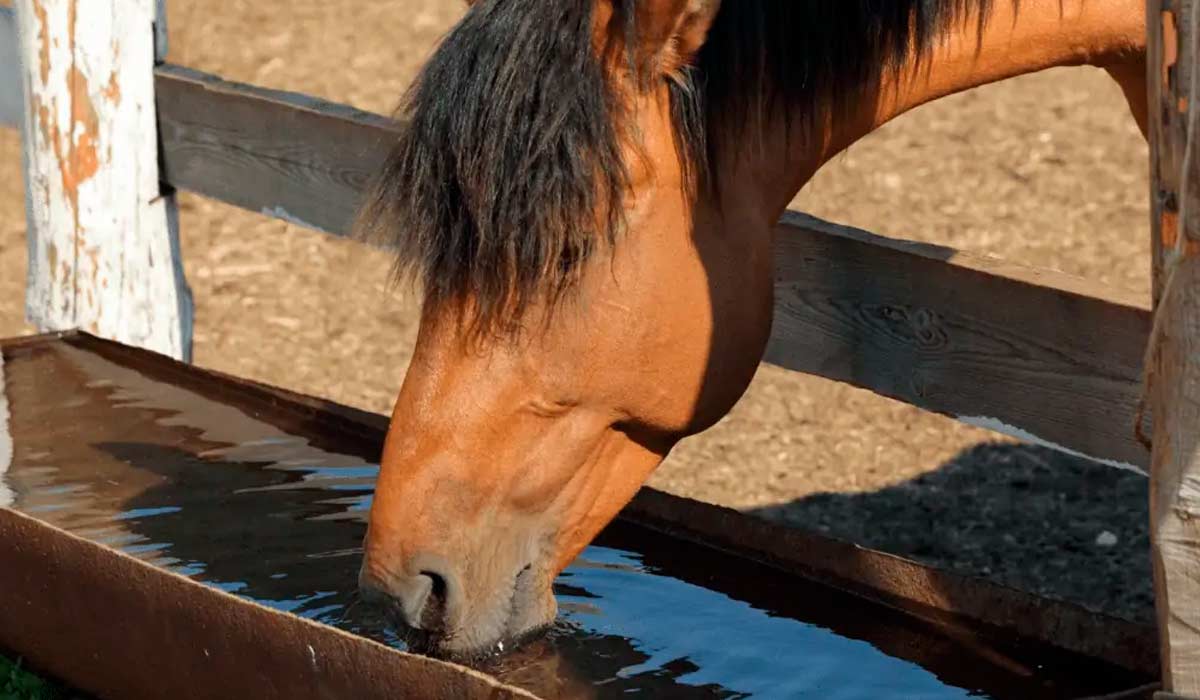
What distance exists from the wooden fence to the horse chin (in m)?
0.91

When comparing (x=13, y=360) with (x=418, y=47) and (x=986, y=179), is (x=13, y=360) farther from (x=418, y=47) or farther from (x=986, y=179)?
(x=418, y=47)

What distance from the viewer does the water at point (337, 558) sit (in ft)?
8.63

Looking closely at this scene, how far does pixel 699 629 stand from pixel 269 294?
417 cm

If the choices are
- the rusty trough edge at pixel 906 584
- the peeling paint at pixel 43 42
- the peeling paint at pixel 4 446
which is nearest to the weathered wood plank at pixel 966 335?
the rusty trough edge at pixel 906 584

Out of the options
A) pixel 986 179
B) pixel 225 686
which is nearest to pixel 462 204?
pixel 225 686

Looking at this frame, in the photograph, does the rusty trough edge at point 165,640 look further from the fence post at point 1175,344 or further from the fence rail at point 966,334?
the fence rail at point 966,334

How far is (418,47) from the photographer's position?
8844 mm

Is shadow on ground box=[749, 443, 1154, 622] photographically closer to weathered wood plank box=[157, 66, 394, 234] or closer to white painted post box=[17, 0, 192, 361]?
weathered wood plank box=[157, 66, 394, 234]

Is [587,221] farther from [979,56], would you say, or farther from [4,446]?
[4,446]

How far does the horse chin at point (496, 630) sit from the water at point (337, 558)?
7 cm

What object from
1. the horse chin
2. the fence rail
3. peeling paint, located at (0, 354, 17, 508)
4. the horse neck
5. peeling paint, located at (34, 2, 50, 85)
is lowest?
peeling paint, located at (0, 354, 17, 508)

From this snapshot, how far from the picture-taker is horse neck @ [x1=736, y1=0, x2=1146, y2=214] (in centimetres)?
233

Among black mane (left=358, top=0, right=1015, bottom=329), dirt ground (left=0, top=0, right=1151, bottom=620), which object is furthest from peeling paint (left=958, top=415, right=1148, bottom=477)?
dirt ground (left=0, top=0, right=1151, bottom=620)

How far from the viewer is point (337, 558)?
321cm
